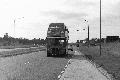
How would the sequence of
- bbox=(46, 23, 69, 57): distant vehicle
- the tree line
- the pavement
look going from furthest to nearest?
the tree line < bbox=(46, 23, 69, 57): distant vehicle < the pavement

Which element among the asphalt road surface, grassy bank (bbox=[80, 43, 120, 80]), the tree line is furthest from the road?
the tree line

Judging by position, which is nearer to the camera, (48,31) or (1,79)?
(1,79)

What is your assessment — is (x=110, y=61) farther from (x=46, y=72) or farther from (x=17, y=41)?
(x=17, y=41)

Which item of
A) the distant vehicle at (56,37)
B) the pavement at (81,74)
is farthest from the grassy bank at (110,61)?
the distant vehicle at (56,37)

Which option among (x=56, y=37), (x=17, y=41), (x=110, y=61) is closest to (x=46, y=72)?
(x=110, y=61)

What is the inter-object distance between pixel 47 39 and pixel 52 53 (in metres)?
2.30

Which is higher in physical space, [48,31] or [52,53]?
[48,31]

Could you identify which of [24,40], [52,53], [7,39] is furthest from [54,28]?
[24,40]

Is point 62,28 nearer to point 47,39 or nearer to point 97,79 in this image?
point 47,39

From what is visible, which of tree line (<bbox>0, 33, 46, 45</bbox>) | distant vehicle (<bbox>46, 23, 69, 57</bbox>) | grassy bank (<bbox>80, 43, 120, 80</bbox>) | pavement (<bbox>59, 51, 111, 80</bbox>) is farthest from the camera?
tree line (<bbox>0, 33, 46, 45</bbox>)

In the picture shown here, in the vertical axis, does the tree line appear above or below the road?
above

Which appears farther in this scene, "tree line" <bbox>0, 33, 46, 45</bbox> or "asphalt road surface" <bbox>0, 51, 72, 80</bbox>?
"tree line" <bbox>0, 33, 46, 45</bbox>

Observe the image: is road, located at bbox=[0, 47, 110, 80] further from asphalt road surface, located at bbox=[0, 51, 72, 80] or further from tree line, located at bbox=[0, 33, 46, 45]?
tree line, located at bbox=[0, 33, 46, 45]

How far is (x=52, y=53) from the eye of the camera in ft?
137
